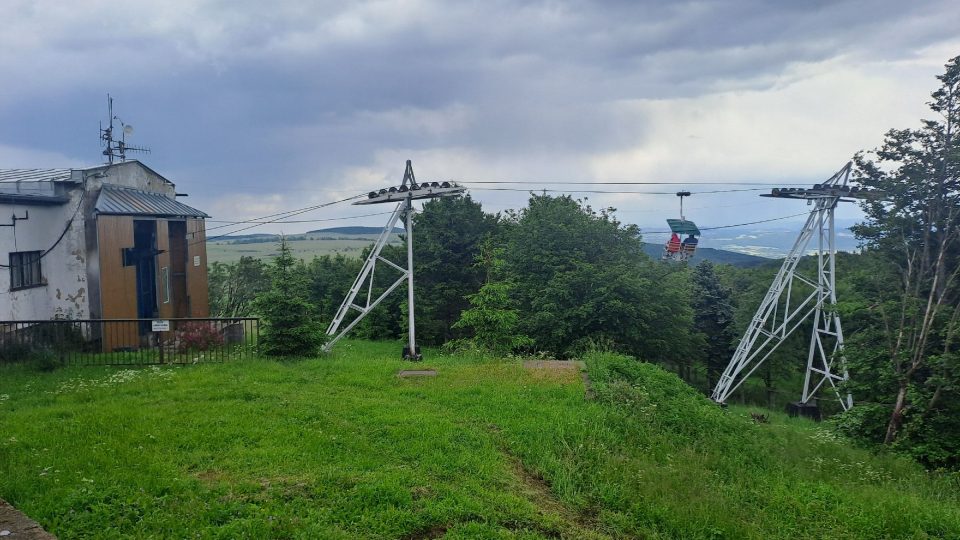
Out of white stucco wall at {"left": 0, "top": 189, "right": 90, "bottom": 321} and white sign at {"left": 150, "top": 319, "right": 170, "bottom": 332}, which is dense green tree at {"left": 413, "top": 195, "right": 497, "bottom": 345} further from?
white sign at {"left": 150, "top": 319, "right": 170, "bottom": 332}

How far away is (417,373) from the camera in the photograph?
39.6ft

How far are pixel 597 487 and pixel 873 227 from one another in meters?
10.6

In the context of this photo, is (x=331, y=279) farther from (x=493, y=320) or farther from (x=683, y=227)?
(x=493, y=320)

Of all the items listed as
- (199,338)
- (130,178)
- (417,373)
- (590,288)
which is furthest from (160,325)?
(590,288)

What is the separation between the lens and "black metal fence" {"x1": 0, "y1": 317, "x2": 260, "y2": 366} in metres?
12.8

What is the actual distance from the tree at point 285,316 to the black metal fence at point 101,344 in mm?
552

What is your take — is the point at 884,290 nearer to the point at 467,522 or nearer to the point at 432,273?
the point at 467,522

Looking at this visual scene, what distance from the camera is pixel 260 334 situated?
14047 mm

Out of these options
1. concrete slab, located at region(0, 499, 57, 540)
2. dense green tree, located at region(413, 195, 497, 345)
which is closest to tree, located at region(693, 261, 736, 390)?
dense green tree, located at region(413, 195, 497, 345)

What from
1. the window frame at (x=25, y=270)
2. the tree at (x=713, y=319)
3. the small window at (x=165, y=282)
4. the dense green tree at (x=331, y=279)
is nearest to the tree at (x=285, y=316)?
the window frame at (x=25, y=270)

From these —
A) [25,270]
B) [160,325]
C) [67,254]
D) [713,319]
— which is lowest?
[713,319]

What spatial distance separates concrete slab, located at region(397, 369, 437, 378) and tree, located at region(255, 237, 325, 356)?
9.66 ft

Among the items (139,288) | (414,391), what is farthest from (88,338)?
(414,391)

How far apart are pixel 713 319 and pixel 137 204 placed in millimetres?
29037
